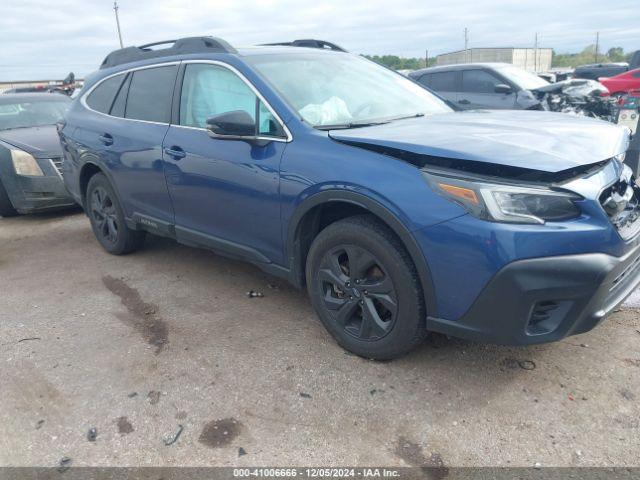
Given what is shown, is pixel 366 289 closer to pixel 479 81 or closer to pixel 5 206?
pixel 5 206

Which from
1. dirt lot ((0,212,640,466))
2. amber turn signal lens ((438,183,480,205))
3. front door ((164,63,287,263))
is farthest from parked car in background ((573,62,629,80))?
amber turn signal lens ((438,183,480,205))

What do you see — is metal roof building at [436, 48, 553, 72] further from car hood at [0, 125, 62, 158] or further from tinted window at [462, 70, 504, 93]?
car hood at [0, 125, 62, 158]

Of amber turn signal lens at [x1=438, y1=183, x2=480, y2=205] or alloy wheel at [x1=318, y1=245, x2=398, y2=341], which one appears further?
alloy wheel at [x1=318, y1=245, x2=398, y2=341]

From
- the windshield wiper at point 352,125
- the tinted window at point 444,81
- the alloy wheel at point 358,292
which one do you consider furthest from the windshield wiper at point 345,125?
the tinted window at point 444,81

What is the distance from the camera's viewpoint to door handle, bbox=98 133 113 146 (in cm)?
466

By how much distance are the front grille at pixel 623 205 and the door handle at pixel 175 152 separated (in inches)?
105

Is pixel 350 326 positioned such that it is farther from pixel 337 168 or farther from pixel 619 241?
pixel 619 241

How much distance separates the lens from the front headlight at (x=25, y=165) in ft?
21.2

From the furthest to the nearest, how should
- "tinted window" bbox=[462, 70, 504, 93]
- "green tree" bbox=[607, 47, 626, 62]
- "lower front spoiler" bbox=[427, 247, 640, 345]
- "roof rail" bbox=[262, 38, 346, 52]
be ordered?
"green tree" bbox=[607, 47, 626, 62]
"tinted window" bbox=[462, 70, 504, 93]
"roof rail" bbox=[262, 38, 346, 52]
"lower front spoiler" bbox=[427, 247, 640, 345]

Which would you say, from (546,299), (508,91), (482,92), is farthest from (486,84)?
(546,299)

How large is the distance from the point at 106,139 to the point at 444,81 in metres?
7.23

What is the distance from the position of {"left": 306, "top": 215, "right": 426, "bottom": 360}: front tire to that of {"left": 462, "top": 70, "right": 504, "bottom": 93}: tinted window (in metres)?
7.51

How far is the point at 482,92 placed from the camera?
9.72m

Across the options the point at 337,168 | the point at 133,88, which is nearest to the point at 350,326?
the point at 337,168
